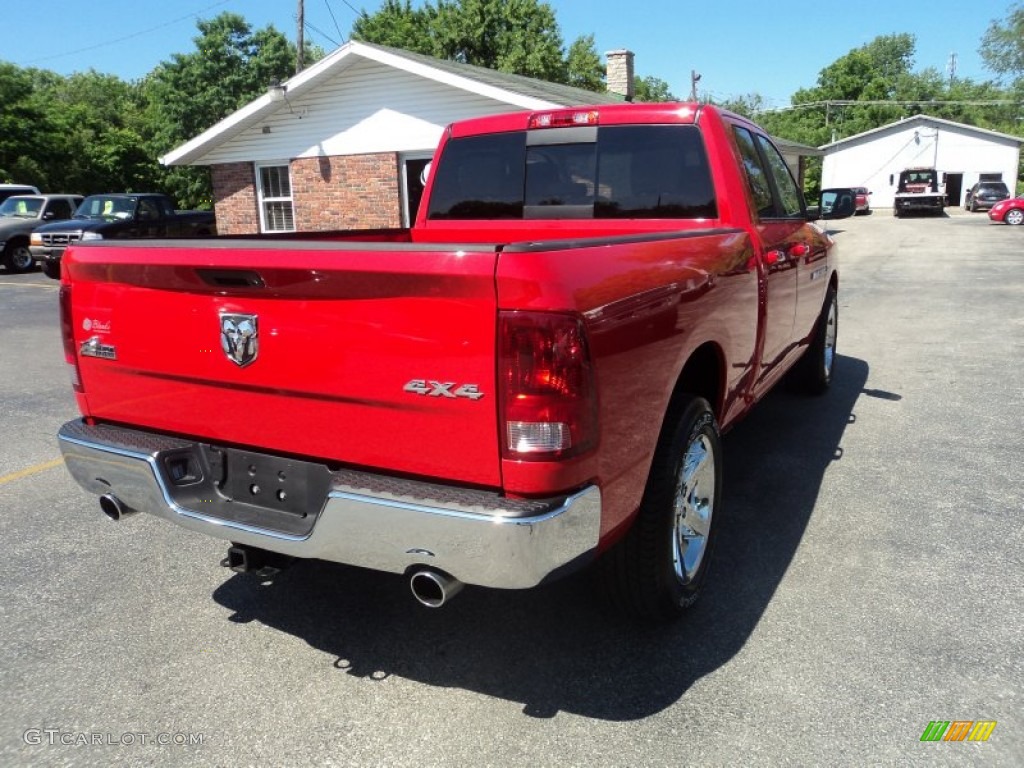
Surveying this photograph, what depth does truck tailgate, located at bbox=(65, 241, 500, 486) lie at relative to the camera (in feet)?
7.11

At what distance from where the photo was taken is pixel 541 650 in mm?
2949

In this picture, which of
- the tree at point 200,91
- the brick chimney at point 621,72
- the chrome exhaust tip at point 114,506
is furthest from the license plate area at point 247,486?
the tree at point 200,91

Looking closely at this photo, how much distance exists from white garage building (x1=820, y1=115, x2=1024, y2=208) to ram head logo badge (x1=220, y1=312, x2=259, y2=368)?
173 feet

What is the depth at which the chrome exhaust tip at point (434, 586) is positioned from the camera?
89.0 inches

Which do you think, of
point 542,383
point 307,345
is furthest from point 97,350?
point 542,383

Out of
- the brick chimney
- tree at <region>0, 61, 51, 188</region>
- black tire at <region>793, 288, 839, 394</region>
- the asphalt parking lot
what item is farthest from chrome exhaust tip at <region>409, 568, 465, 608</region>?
tree at <region>0, 61, 51, 188</region>

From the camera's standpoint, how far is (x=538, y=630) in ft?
10.1

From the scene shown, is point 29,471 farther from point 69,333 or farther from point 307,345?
point 307,345

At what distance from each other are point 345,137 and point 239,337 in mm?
15679

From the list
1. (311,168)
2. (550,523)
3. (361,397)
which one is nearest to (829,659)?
(550,523)

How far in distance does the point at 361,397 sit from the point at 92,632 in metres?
1.69

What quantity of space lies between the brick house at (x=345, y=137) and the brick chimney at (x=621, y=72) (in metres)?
9.30

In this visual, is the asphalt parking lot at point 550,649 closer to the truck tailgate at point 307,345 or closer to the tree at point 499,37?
the truck tailgate at point 307,345

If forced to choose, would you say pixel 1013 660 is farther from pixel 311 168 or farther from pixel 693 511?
pixel 311 168
